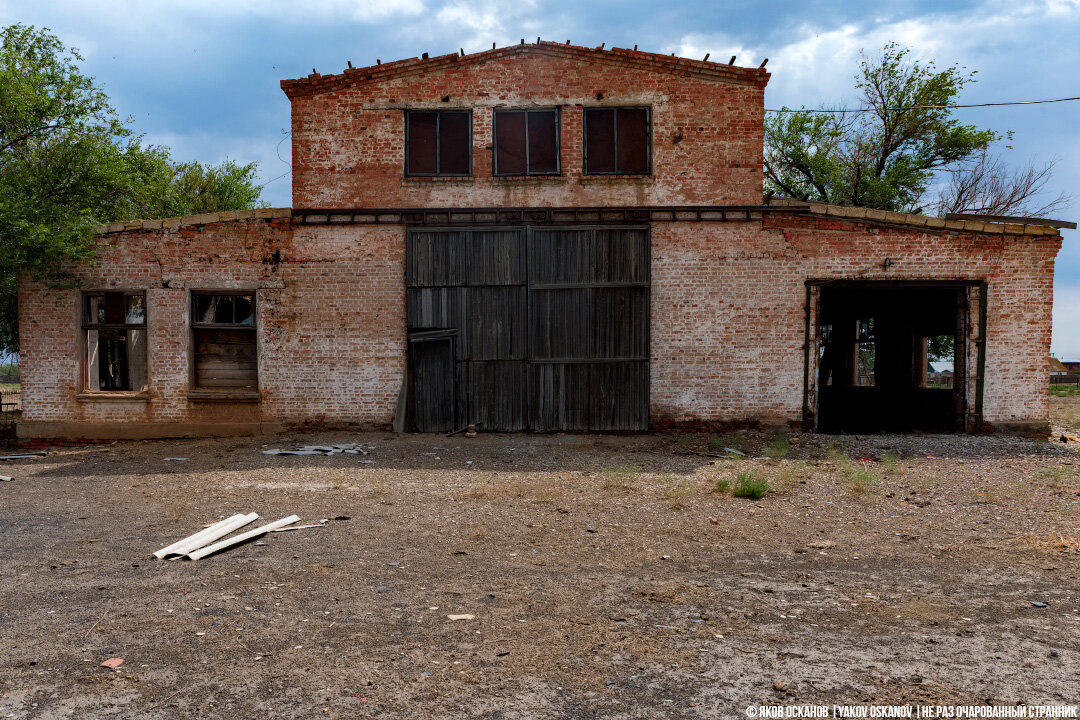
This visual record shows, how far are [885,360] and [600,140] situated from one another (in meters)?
10.6

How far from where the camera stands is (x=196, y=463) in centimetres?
912

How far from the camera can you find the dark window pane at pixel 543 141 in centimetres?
1146

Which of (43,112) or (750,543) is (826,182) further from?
(43,112)

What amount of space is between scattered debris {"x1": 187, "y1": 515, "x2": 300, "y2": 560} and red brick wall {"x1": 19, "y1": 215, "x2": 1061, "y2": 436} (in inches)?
219

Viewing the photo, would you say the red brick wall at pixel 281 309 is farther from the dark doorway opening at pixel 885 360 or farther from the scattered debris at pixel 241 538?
the dark doorway opening at pixel 885 360

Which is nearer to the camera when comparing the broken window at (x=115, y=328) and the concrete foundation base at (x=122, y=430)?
the concrete foundation base at (x=122, y=430)

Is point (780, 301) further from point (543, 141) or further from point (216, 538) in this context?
point (216, 538)

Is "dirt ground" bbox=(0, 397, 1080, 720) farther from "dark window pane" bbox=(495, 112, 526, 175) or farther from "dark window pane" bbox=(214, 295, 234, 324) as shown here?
"dark window pane" bbox=(495, 112, 526, 175)

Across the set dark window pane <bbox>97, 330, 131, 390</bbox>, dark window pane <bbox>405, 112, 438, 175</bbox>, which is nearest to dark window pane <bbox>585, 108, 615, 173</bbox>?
dark window pane <bbox>405, 112, 438, 175</bbox>

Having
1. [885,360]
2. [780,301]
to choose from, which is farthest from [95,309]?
[885,360]

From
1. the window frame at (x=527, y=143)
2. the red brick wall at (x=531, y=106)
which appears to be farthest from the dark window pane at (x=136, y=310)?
the window frame at (x=527, y=143)

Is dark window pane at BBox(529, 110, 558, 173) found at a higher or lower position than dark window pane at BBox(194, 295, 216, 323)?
higher

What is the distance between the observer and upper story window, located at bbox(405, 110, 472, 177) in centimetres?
1148

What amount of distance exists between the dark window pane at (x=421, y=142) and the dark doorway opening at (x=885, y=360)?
8460 millimetres
